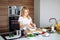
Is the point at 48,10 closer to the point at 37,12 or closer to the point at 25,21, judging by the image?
the point at 37,12

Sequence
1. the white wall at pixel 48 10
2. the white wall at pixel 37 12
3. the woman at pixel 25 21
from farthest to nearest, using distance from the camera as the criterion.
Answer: the white wall at pixel 37 12, the white wall at pixel 48 10, the woman at pixel 25 21

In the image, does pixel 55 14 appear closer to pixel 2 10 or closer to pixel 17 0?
pixel 17 0

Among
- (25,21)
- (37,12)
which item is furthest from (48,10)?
(25,21)

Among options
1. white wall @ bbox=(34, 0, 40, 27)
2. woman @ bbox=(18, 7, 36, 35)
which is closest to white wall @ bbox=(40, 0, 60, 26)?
white wall @ bbox=(34, 0, 40, 27)

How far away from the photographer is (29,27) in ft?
9.55

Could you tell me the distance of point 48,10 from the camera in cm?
462

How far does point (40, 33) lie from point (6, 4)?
7.53 feet

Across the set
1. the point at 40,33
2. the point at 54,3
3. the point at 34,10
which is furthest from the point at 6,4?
the point at 40,33

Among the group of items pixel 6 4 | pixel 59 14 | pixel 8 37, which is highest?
pixel 6 4

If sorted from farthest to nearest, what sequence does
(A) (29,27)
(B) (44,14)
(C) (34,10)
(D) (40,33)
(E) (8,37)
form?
1. (C) (34,10)
2. (B) (44,14)
3. (A) (29,27)
4. (D) (40,33)
5. (E) (8,37)

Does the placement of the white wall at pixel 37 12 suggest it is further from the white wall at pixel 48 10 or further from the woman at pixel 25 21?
the woman at pixel 25 21

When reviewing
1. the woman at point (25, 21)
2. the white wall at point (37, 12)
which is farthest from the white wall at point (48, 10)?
the woman at point (25, 21)

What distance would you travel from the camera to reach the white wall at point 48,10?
14.9 feet

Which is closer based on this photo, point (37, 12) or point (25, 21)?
point (25, 21)
